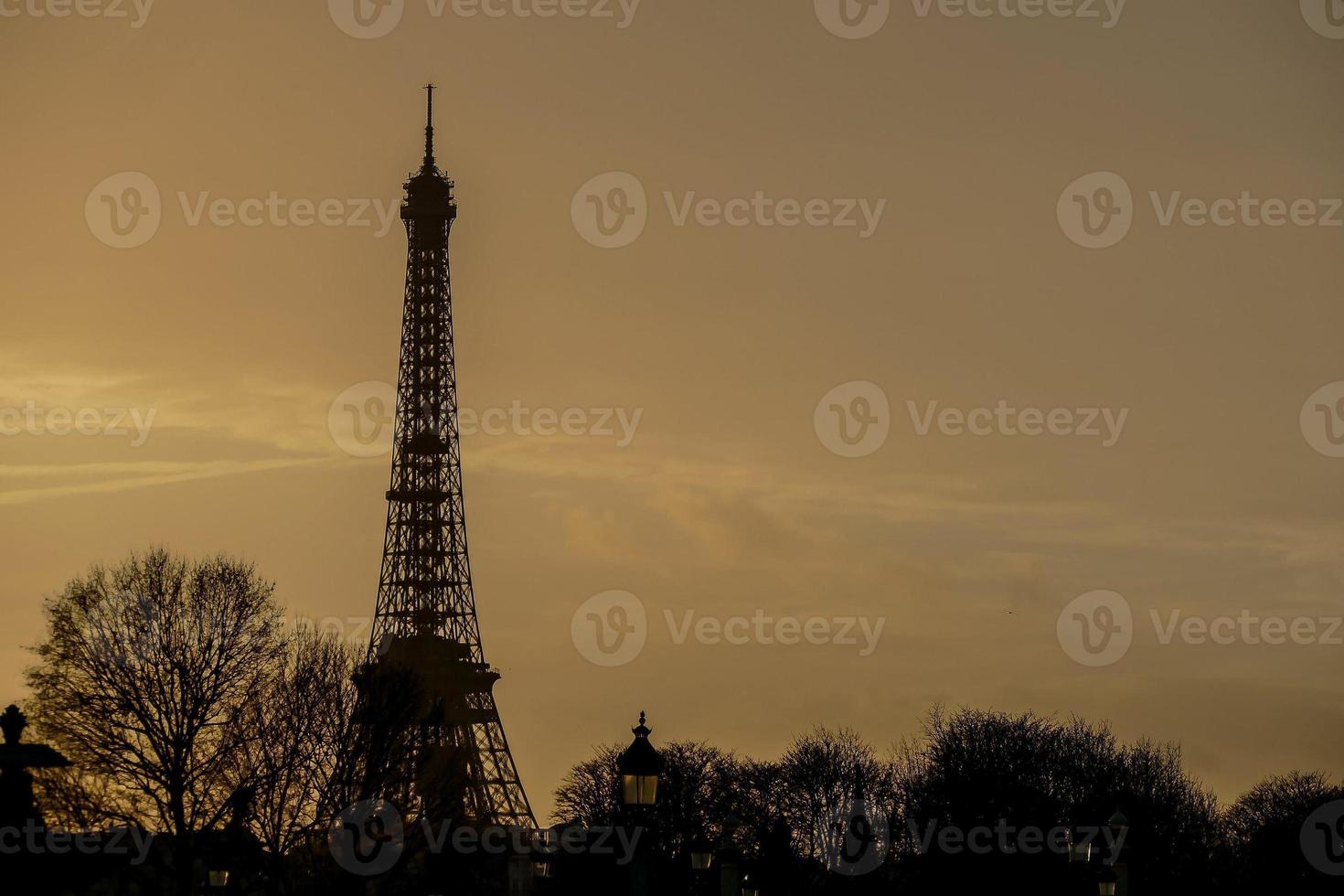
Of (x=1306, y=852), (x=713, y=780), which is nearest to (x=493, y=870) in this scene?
(x=713, y=780)

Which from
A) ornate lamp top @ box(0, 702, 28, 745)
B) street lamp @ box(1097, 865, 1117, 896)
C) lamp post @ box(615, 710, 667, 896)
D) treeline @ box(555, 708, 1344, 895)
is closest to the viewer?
ornate lamp top @ box(0, 702, 28, 745)

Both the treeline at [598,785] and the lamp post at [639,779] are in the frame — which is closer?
the lamp post at [639,779]

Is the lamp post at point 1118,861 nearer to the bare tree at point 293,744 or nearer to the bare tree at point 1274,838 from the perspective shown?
the bare tree at point 293,744

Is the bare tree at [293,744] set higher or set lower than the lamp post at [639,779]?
higher

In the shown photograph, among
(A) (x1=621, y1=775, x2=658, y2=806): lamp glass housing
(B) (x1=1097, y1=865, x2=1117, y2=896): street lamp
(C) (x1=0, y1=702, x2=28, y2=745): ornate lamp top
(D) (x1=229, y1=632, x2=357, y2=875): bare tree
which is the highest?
(D) (x1=229, y1=632, x2=357, y2=875): bare tree

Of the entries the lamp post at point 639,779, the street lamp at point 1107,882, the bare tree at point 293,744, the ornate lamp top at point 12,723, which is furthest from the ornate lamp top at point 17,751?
the bare tree at point 293,744

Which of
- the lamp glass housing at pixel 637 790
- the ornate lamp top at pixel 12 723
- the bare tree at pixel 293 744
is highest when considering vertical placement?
the bare tree at pixel 293 744

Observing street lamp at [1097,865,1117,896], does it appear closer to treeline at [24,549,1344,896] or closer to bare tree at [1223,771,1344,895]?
treeline at [24,549,1344,896]

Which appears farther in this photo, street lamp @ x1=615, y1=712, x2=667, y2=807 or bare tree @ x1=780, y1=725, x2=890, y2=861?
bare tree @ x1=780, y1=725, x2=890, y2=861

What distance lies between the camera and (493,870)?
363 feet

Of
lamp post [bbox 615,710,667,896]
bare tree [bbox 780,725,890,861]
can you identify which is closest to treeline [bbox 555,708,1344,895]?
bare tree [bbox 780,725,890,861]

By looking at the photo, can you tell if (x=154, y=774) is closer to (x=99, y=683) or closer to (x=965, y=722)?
(x=99, y=683)

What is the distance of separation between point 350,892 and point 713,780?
46.3 meters

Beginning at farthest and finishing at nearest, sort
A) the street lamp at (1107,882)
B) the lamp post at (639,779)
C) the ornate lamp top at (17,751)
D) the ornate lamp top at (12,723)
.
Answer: the street lamp at (1107,882)
the lamp post at (639,779)
the ornate lamp top at (12,723)
the ornate lamp top at (17,751)
